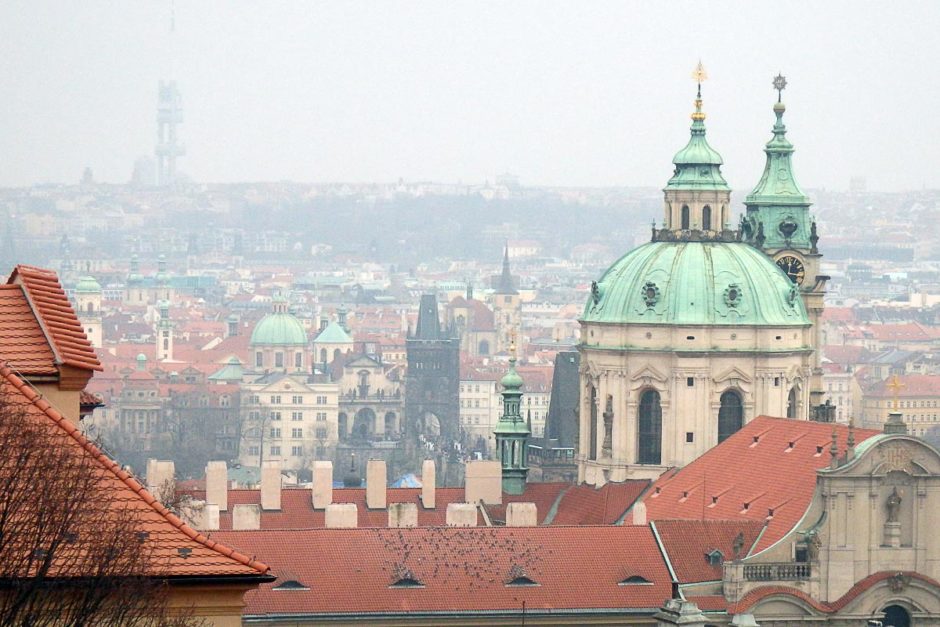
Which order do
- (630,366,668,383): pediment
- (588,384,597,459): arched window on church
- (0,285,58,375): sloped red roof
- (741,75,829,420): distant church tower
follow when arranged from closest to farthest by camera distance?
(0,285,58,375): sloped red roof → (630,366,668,383): pediment → (588,384,597,459): arched window on church → (741,75,829,420): distant church tower

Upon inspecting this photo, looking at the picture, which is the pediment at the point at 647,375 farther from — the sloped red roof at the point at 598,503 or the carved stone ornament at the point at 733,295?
the sloped red roof at the point at 598,503

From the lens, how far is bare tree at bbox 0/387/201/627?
22.8m

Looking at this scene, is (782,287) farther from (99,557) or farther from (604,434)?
(99,557)

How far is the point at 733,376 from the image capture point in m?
79.0

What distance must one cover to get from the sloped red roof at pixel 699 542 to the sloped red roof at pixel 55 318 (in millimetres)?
35458

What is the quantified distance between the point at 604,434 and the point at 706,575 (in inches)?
712

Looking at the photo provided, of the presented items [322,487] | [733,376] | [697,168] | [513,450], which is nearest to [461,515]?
[322,487]

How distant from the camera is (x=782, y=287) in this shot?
263 ft

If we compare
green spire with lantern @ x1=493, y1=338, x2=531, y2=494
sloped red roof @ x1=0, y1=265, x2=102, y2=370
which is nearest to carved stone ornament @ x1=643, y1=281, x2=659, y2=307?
green spire with lantern @ x1=493, y1=338, x2=531, y2=494

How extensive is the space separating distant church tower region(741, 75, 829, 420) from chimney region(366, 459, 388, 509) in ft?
45.6

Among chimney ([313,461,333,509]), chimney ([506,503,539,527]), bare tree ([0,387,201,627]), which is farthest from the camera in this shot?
chimney ([313,461,333,509])

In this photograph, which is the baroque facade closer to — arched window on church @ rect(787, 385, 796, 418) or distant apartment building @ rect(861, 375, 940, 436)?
arched window on church @ rect(787, 385, 796, 418)

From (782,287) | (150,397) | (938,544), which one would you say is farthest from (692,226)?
(150,397)

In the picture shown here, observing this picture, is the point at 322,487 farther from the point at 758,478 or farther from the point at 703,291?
the point at 758,478
